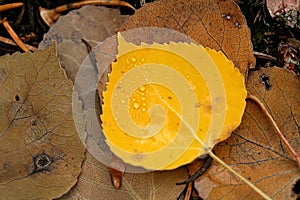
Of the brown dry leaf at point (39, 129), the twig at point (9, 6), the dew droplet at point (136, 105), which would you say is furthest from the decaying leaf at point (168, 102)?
the twig at point (9, 6)

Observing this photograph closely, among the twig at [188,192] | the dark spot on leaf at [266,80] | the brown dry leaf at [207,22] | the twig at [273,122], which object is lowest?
the twig at [188,192]

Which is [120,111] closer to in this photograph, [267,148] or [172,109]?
[172,109]

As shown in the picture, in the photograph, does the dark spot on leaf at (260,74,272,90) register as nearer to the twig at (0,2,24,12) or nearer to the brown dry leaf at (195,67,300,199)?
Result: the brown dry leaf at (195,67,300,199)

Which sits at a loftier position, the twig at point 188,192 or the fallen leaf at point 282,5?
the fallen leaf at point 282,5

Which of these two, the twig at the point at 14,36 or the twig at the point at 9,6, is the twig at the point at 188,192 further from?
the twig at the point at 9,6

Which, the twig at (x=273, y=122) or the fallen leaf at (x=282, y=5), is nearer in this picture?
the twig at (x=273, y=122)
